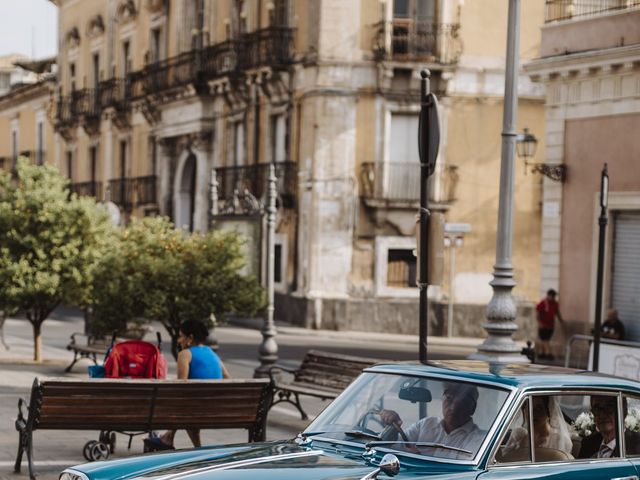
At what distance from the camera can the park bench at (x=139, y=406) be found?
11.3 metres

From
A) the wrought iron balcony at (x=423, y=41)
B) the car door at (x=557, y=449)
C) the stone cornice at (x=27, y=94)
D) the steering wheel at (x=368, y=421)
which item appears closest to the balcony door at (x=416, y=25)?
the wrought iron balcony at (x=423, y=41)

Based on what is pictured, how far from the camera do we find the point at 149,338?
102 ft

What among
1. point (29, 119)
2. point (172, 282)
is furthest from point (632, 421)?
point (29, 119)

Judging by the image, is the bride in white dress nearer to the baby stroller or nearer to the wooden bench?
the baby stroller

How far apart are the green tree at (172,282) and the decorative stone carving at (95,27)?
38.4 metres

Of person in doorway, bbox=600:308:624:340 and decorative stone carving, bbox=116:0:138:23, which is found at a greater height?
decorative stone carving, bbox=116:0:138:23

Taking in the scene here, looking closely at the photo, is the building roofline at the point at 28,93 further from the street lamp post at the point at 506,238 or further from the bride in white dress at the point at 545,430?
the bride in white dress at the point at 545,430

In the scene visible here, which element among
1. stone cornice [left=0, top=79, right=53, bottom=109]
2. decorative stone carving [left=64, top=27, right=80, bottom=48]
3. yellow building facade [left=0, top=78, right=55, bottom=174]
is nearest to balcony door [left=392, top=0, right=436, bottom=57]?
decorative stone carving [left=64, top=27, right=80, bottom=48]

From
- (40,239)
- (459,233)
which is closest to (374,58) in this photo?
(459,233)

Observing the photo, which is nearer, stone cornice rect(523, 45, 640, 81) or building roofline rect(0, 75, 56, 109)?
stone cornice rect(523, 45, 640, 81)

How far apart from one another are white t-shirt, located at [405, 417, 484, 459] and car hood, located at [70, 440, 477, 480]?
13 cm

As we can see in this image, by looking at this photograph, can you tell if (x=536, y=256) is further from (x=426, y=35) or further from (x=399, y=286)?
(x=426, y=35)

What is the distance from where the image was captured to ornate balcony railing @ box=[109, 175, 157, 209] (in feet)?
164

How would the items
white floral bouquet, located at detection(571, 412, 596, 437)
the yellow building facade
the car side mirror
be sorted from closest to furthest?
the car side mirror
white floral bouquet, located at detection(571, 412, 596, 437)
the yellow building facade
